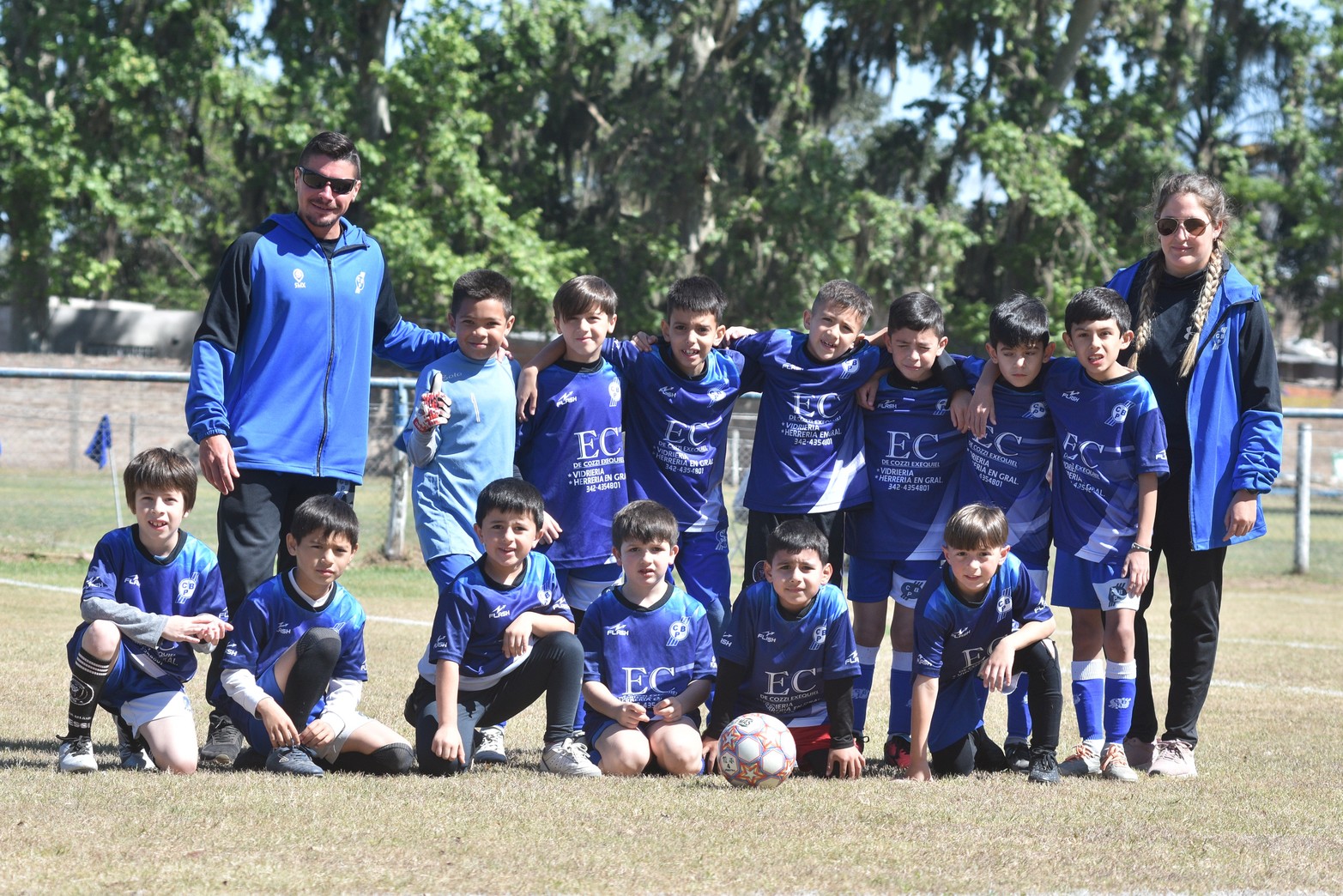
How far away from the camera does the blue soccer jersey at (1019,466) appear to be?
5754mm

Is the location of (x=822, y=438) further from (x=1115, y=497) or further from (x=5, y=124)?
(x=5, y=124)

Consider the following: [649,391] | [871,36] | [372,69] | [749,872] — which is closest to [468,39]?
[372,69]

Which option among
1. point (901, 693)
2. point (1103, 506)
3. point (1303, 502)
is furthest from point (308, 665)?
point (1303, 502)

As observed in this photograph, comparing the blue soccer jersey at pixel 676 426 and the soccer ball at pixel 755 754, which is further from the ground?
the blue soccer jersey at pixel 676 426

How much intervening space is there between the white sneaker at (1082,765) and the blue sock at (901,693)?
622mm

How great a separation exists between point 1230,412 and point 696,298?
2.16 m

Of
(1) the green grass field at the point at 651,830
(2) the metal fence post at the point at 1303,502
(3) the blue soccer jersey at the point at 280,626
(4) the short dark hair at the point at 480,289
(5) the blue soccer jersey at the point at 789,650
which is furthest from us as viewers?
(2) the metal fence post at the point at 1303,502

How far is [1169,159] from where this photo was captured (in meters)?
26.5

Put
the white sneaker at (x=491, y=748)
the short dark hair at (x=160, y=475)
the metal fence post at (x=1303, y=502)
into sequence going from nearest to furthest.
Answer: the short dark hair at (x=160, y=475) < the white sneaker at (x=491, y=748) < the metal fence post at (x=1303, y=502)

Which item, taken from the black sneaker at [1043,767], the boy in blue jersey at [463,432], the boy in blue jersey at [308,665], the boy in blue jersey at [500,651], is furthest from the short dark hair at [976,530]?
the boy in blue jersey at [308,665]

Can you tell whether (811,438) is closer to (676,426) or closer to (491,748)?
(676,426)

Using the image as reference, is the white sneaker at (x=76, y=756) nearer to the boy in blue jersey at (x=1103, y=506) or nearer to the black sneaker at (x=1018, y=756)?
the black sneaker at (x=1018, y=756)

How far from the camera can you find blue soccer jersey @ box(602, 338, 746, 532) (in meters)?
6.01

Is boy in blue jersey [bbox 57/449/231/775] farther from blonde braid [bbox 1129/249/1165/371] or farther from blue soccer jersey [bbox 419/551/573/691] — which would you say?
blonde braid [bbox 1129/249/1165/371]
